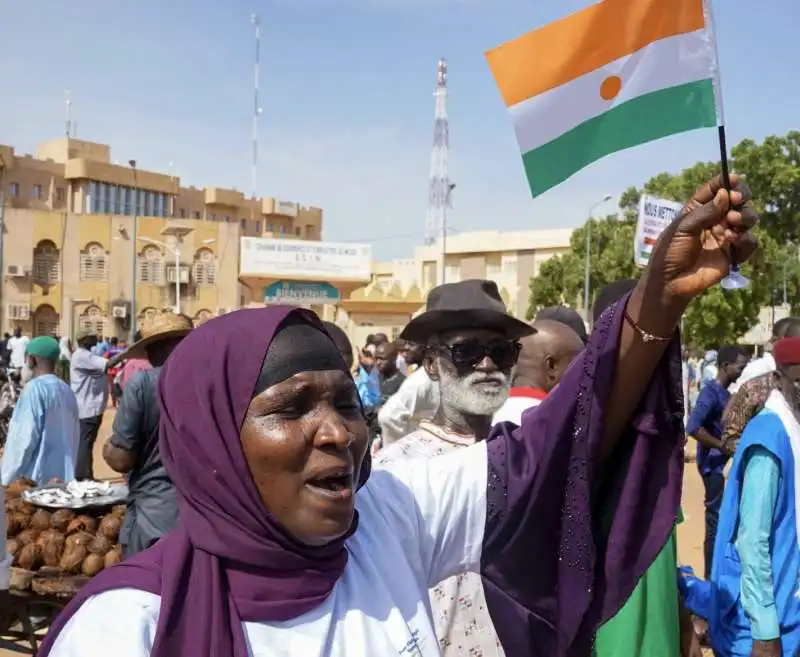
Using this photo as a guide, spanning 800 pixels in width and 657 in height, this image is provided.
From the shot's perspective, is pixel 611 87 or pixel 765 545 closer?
pixel 611 87

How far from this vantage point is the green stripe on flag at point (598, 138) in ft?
6.65

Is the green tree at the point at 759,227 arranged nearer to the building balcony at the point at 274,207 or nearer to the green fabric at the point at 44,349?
the green fabric at the point at 44,349

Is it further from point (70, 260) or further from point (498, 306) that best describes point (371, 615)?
point (70, 260)

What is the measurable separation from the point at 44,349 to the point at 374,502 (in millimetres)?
5423

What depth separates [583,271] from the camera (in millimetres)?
34062

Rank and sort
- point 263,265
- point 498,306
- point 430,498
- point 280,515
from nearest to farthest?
point 280,515
point 430,498
point 498,306
point 263,265

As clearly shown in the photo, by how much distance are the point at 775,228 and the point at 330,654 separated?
25.0 meters

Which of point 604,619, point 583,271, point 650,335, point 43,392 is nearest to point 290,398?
point 650,335

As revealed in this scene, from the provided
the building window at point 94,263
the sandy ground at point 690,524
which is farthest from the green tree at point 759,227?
the building window at point 94,263

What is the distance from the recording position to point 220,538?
1.52 meters

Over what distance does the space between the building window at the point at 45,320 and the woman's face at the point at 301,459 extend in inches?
1654

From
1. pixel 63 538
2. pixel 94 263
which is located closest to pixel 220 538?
pixel 63 538

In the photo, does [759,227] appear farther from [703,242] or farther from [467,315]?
[703,242]

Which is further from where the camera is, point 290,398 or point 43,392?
point 43,392
